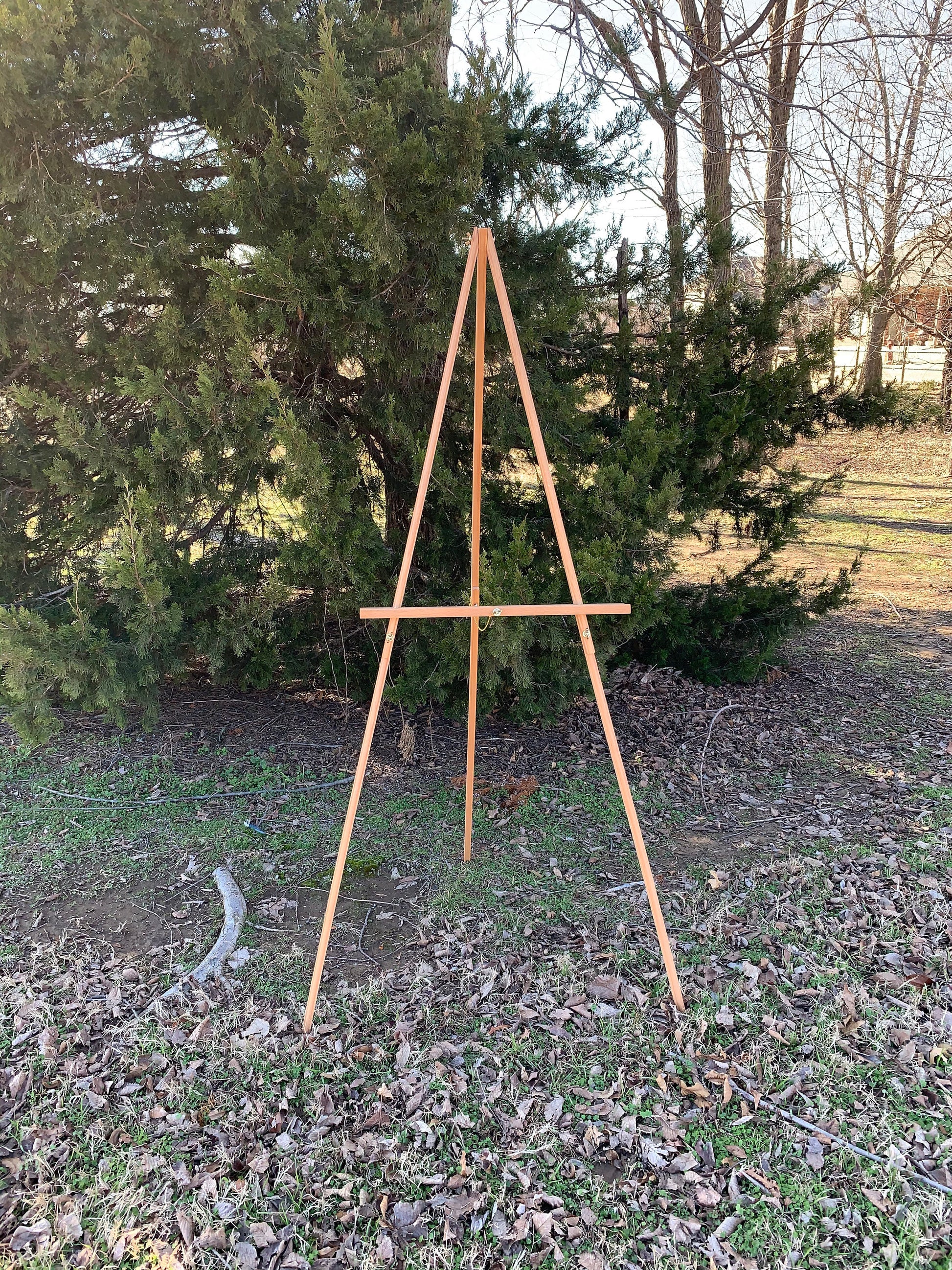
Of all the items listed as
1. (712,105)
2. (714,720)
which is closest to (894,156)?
(712,105)

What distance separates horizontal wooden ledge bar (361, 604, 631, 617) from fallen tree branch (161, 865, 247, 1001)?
1.38 meters

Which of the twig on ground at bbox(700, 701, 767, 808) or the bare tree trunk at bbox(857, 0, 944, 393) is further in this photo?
the bare tree trunk at bbox(857, 0, 944, 393)

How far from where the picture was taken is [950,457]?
11297 millimetres

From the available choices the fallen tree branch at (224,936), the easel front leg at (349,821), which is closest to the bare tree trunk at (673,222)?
the easel front leg at (349,821)

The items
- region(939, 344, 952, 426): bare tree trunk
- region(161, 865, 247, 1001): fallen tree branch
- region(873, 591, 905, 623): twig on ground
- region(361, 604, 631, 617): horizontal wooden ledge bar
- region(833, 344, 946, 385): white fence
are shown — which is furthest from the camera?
region(833, 344, 946, 385): white fence

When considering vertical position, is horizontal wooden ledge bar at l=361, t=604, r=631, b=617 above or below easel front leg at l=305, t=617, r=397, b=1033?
above

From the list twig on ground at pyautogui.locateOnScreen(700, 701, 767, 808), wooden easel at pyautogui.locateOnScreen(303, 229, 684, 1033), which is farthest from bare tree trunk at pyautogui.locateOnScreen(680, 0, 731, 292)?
wooden easel at pyautogui.locateOnScreen(303, 229, 684, 1033)

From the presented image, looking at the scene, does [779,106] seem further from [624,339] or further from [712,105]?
[624,339]

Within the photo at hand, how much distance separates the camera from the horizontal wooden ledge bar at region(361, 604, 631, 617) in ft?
7.53

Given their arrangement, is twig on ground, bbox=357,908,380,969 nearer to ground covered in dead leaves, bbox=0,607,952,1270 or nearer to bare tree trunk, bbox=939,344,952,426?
ground covered in dead leaves, bbox=0,607,952,1270

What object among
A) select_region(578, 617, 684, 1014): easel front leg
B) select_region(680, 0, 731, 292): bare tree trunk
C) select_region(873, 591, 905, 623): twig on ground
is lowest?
select_region(873, 591, 905, 623): twig on ground

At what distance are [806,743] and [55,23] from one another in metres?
4.76

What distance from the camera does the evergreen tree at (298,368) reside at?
3.49 m

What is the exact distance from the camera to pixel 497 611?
2.49 metres
